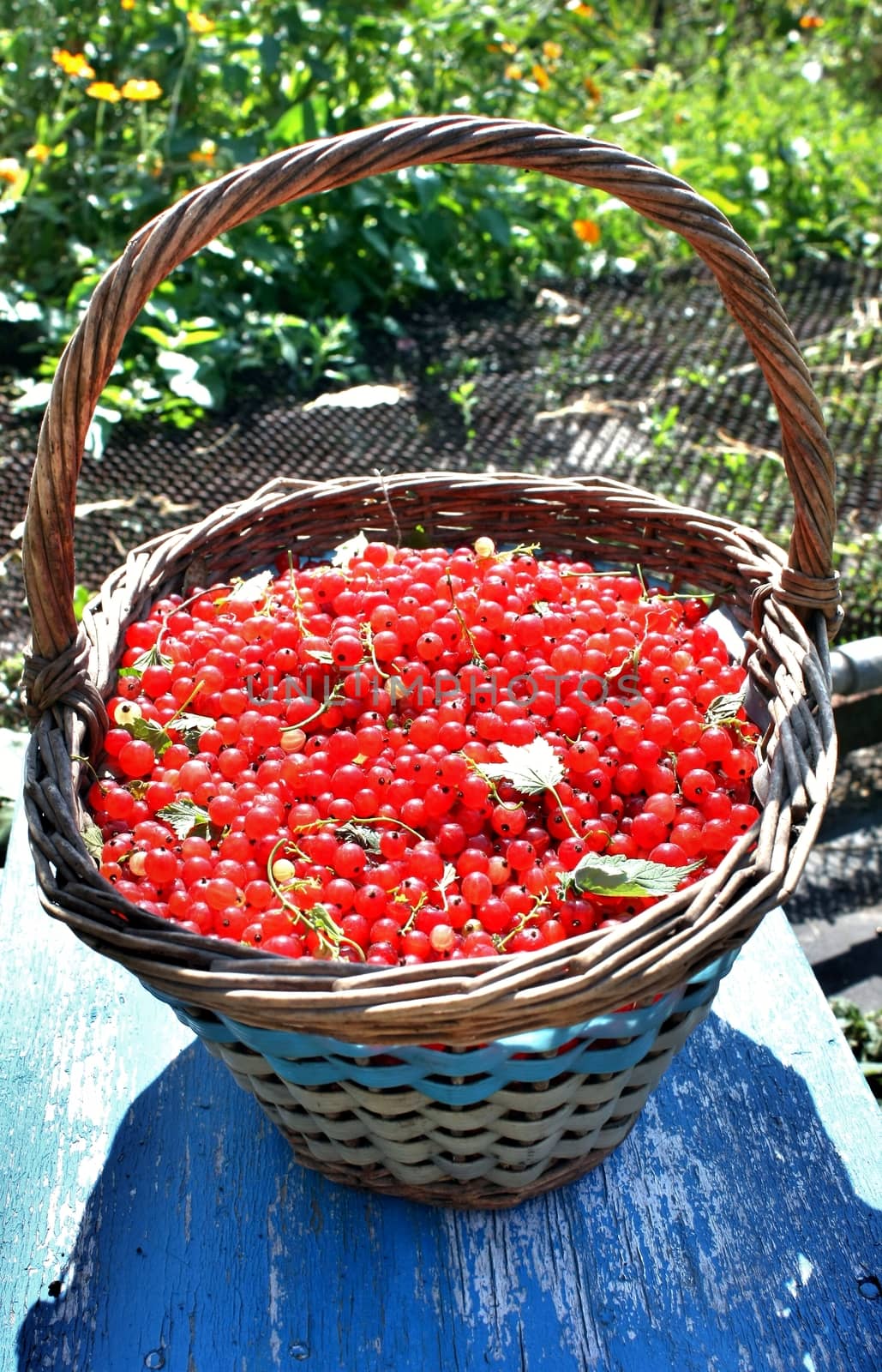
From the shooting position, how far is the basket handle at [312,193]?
3.04ft

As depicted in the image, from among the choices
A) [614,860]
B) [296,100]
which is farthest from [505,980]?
[296,100]

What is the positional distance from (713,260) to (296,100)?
2331 mm

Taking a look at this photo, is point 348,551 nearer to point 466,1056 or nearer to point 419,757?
point 419,757

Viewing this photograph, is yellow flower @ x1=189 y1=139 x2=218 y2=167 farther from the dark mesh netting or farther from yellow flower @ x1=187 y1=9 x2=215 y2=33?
the dark mesh netting

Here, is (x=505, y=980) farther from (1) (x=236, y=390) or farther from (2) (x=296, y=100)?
(2) (x=296, y=100)

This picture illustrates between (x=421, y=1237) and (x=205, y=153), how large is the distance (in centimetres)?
281

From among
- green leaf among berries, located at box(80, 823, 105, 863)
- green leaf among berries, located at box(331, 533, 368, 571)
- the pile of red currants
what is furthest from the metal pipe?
green leaf among berries, located at box(80, 823, 105, 863)

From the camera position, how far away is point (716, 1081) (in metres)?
1.15

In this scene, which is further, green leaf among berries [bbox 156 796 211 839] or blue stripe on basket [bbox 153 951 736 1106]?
green leaf among berries [bbox 156 796 211 839]

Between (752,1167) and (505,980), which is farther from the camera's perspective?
(752,1167)

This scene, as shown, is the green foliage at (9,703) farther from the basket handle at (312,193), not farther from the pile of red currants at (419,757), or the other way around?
the basket handle at (312,193)

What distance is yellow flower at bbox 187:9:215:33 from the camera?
2832mm

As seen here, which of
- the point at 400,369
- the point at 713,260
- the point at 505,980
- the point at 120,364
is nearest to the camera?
the point at 505,980

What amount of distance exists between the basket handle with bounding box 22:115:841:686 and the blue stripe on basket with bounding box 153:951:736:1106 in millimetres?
413
